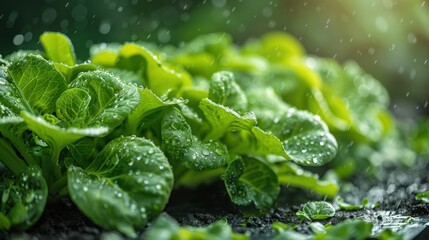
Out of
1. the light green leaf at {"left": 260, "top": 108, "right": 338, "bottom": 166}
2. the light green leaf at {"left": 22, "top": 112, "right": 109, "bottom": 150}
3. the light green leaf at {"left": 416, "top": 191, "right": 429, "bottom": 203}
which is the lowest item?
the light green leaf at {"left": 416, "top": 191, "right": 429, "bottom": 203}

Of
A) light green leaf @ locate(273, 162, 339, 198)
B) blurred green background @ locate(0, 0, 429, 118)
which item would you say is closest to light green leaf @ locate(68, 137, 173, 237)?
light green leaf @ locate(273, 162, 339, 198)

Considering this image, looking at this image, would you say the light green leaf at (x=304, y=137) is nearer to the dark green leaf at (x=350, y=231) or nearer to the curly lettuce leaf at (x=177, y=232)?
the dark green leaf at (x=350, y=231)

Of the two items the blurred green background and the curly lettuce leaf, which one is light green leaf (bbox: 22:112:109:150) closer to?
Answer: the curly lettuce leaf

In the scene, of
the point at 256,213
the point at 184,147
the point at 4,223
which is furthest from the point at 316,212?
the point at 4,223

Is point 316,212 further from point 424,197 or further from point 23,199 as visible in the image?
point 23,199

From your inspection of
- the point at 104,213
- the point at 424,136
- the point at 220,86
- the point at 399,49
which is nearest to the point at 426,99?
the point at 399,49

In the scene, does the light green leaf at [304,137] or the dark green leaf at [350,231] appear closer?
the dark green leaf at [350,231]

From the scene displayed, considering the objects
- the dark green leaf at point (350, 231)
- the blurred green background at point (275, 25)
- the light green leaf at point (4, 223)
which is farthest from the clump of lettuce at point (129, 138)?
the blurred green background at point (275, 25)
